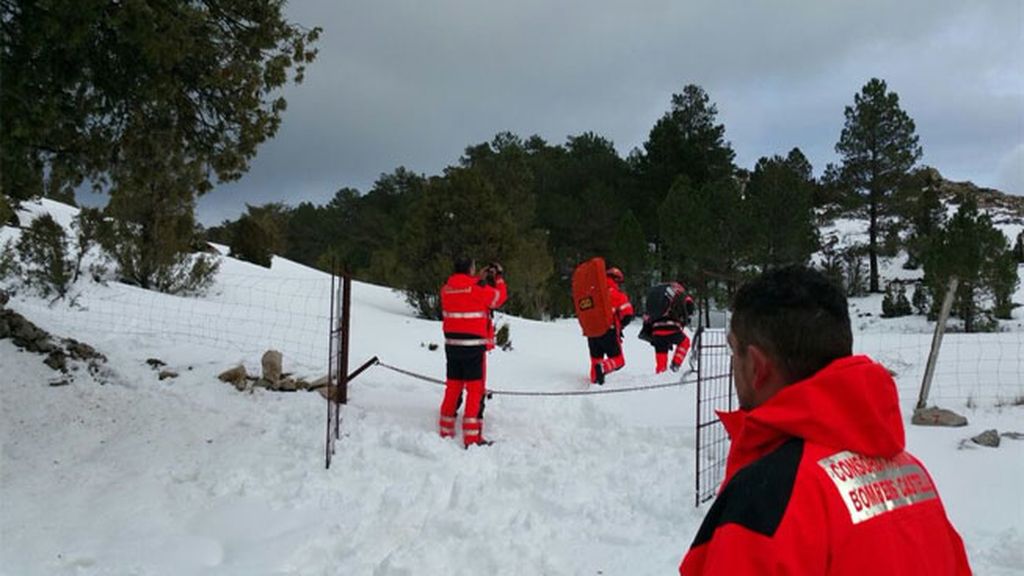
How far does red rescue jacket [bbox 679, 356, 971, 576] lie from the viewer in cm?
120

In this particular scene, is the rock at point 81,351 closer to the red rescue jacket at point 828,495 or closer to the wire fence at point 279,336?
the wire fence at point 279,336

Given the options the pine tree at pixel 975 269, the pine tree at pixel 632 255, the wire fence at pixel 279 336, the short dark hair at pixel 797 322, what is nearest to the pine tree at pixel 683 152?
the pine tree at pixel 632 255

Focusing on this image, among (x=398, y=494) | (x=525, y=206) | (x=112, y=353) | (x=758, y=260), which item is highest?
(x=525, y=206)

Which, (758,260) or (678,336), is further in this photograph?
(758,260)

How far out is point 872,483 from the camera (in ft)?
4.30

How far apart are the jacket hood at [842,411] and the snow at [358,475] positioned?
3002 millimetres

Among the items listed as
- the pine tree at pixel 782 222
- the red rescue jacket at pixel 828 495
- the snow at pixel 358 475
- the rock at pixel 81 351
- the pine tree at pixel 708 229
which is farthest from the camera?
the pine tree at pixel 708 229

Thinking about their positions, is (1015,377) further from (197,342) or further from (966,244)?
(966,244)

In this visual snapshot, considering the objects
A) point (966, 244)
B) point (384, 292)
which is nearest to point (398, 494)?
point (384, 292)

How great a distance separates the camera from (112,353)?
7.62 meters

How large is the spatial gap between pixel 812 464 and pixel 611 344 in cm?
813

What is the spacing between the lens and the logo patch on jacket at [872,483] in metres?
1.26

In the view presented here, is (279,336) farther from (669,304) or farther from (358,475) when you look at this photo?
(669,304)

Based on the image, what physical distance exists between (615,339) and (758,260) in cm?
1674
